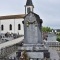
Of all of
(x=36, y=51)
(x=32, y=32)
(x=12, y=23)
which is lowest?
(x=36, y=51)

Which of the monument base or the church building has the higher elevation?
the church building

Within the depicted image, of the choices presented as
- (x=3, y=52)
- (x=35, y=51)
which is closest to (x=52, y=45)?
(x=3, y=52)

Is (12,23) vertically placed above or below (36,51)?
above

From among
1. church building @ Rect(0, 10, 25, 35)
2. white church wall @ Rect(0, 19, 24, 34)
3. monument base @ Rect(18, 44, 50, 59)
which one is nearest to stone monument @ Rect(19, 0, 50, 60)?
monument base @ Rect(18, 44, 50, 59)

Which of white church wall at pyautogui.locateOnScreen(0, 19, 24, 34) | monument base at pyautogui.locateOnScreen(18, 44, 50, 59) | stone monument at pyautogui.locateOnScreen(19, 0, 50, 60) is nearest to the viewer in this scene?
monument base at pyautogui.locateOnScreen(18, 44, 50, 59)

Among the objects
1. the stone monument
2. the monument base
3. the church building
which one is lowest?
the monument base

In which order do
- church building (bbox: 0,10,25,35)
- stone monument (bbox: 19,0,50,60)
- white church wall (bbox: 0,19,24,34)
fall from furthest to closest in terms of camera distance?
white church wall (bbox: 0,19,24,34), church building (bbox: 0,10,25,35), stone monument (bbox: 19,0,50,60)

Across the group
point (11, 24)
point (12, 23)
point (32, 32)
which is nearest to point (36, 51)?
point (32, 32)

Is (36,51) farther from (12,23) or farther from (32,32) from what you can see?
(12,23)

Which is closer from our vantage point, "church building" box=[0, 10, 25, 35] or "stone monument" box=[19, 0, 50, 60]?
"stone monument" box=[19, 0, 50, 60]

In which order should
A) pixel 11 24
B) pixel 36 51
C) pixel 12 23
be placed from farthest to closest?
1. pixel 11 24
2. pixel 12 23
3. pixel 36 51

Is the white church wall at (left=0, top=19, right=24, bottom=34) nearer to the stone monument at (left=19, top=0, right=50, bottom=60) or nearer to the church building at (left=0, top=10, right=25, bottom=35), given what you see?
the church building at (left=0, top=10, right=25, bottom=35)

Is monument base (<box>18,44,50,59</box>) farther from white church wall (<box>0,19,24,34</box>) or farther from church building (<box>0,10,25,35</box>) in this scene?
white church wall (<box>0,19,24,34</box>)

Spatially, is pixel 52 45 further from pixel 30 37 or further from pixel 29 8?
pixel 29 8
